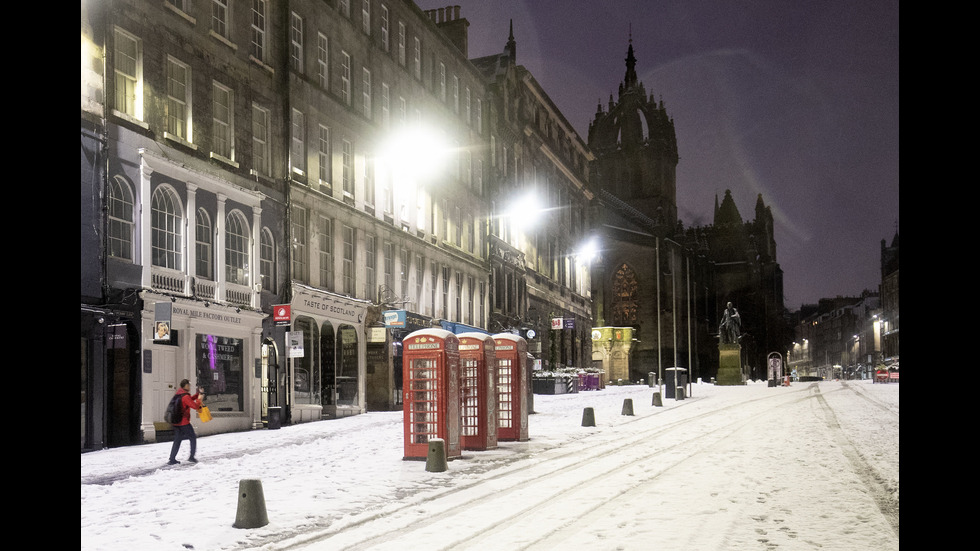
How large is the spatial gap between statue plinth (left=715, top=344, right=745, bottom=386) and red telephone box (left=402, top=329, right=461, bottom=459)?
57803 millimetres

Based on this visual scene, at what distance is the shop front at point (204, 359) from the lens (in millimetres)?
22703

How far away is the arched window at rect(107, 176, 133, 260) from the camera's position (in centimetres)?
2170

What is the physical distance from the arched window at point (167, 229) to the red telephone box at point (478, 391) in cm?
952

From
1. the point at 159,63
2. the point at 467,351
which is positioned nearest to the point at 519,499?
the point at 467,351

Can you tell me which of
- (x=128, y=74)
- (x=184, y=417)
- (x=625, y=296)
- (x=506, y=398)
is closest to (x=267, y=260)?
(x=128, y=74)

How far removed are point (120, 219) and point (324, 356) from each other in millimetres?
11646

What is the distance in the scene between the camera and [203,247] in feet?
84.8

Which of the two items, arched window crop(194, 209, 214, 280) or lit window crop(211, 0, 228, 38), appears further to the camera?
lit window crop(211, 0, 228, 38)

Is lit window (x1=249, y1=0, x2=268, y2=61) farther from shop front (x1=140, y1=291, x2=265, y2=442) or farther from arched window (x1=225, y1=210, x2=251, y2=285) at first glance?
shop front (x1=140, y1=291, x2=265, y2=442)

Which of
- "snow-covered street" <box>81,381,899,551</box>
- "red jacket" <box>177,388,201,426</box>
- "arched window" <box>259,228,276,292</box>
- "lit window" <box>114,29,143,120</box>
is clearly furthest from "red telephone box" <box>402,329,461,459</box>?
"arched window" <box>259,228,276,292</box>

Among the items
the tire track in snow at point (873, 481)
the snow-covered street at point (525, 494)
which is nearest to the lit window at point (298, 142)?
the snow-covered street at point (525, 494)

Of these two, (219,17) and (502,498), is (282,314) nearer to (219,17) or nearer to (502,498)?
(219,17)
